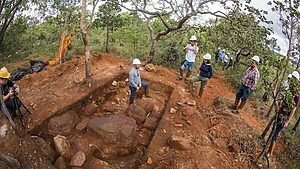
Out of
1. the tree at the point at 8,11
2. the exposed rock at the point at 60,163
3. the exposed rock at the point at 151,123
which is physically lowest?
the exposed rock at the point at 60,163

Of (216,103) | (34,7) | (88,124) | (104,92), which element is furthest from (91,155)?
(34,7)

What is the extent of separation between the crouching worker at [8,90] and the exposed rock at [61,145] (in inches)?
45.6

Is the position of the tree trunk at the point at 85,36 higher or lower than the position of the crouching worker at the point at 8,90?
higher

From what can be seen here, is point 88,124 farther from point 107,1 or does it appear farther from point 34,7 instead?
point 34,7

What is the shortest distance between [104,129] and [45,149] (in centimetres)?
137

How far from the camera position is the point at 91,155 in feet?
25.7

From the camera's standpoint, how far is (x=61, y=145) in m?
7.70

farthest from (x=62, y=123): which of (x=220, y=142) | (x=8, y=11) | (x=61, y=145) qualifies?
(x=8, y=11)

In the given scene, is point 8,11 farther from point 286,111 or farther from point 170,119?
point 286,111

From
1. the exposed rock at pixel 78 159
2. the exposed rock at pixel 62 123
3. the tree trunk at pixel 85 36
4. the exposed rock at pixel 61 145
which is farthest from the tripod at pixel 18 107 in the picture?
the tree trunk at pixel 85 36

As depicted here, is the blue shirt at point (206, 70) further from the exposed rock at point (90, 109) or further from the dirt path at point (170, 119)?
the exposed rock at point (90, 109)

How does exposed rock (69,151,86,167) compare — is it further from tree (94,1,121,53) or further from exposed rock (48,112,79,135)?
tree (94,1,121,53)

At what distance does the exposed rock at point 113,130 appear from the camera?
7992 mm

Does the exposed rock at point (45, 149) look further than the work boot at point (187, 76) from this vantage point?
No
